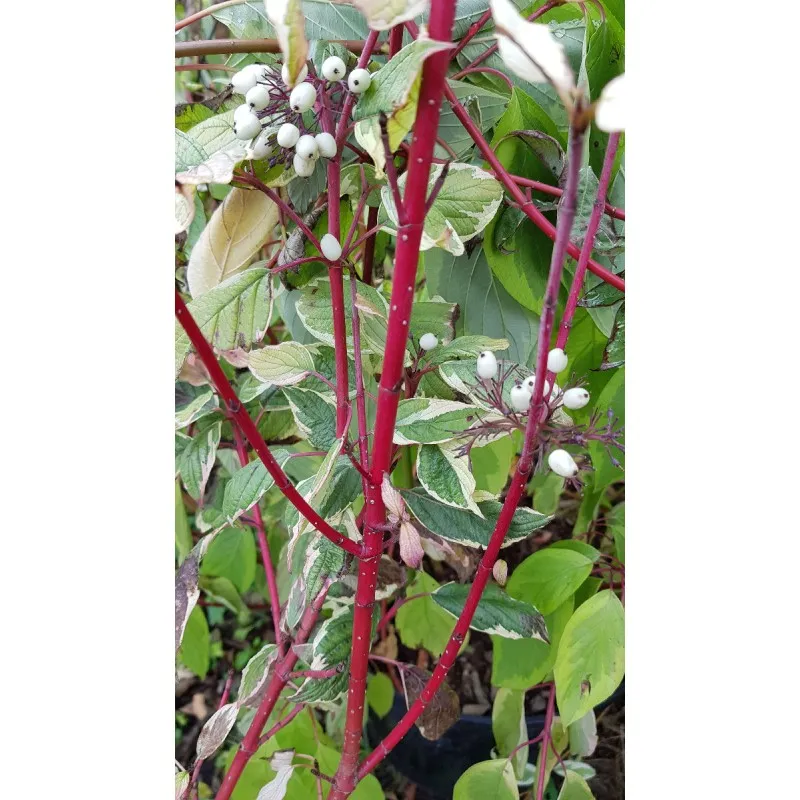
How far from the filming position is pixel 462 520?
401mm

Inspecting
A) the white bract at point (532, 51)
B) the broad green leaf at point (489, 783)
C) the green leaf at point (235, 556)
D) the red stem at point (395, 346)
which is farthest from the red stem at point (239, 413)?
the green leaf at point (235, 556)

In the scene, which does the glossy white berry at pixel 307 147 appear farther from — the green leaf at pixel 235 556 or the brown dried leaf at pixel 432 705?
the green leaf at pixel 235 556

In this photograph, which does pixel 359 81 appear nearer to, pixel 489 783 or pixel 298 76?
pixel 298 76

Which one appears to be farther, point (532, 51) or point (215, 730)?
point (215, 730)

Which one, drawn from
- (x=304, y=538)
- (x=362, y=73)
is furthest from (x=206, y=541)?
(x=362, y=73)

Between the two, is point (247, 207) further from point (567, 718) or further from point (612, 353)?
point (567, 718)

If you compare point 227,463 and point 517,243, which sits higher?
point 517,243

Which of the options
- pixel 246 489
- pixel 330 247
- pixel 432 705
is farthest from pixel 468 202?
pixel 432 705

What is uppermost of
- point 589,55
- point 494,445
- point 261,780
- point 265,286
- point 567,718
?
point 589,55

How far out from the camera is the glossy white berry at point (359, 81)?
0.93ft

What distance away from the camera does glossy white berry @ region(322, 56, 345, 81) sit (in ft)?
0.97

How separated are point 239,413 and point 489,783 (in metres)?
0.35

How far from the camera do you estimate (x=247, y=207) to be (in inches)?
15.6

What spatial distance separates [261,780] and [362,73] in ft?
1.64
